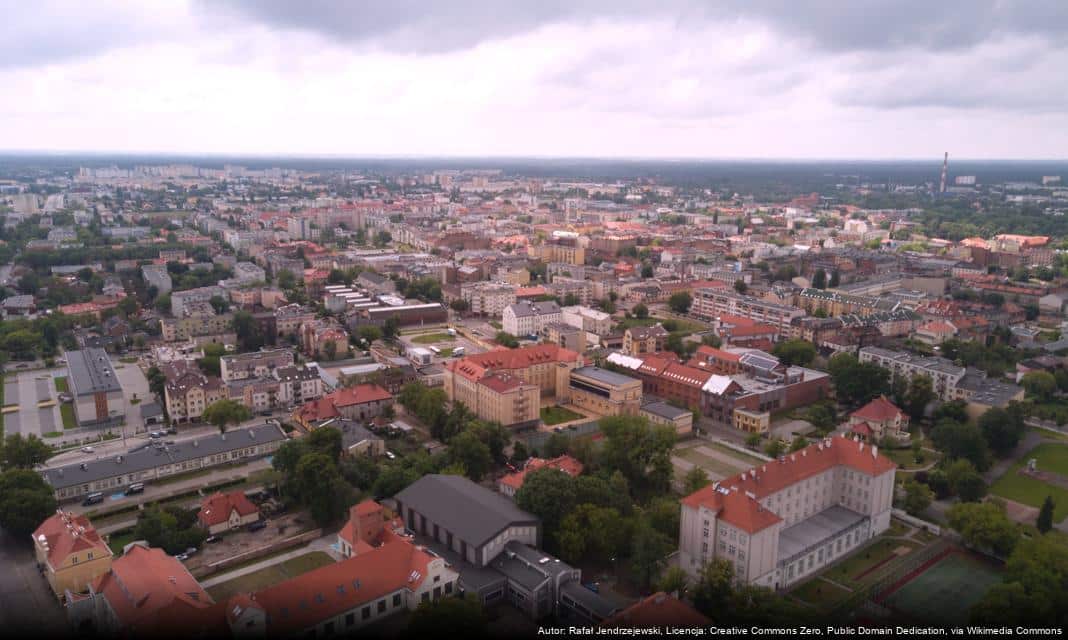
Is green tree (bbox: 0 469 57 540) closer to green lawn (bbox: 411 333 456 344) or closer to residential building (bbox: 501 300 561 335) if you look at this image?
green lawn (bbox: 411 333 456 344)

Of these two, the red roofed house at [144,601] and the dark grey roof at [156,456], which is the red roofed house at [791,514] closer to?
the red roofed house at [144,601]

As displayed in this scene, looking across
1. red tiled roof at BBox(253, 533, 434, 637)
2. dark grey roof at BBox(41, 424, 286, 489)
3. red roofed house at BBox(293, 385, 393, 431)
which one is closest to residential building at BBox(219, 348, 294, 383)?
red roofed house at BBox(293, 385, 393, 431)

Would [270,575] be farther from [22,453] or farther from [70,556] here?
[22,453]

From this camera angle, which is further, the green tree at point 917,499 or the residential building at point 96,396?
the residential building at point 96,396

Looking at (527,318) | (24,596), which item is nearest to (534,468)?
(24,596)

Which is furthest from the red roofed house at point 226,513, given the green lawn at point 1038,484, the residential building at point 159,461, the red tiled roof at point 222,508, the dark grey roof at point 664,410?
the green lawn at point 1038,484

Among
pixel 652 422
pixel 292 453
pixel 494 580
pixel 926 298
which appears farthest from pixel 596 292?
pixel 494 580

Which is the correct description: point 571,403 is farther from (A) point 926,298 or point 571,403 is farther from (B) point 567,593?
(A) point 926,298
